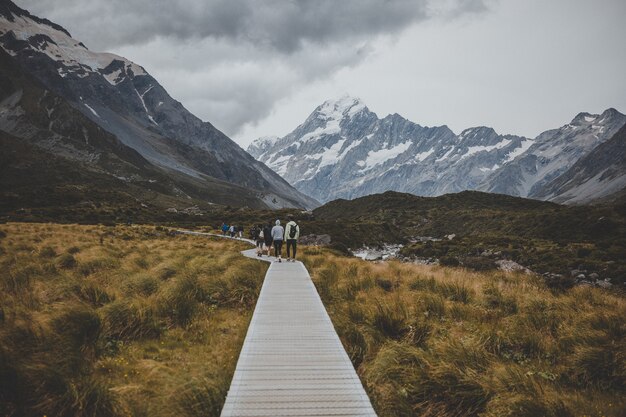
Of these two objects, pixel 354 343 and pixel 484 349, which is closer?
pixel 484 349

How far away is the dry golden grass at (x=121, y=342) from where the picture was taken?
5113 millimetres

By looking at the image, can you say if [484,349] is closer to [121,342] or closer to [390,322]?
[390,322]

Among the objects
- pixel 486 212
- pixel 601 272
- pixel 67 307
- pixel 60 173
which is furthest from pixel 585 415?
pixel 60 173

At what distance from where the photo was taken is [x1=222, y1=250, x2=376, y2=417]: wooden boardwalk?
5094 mm

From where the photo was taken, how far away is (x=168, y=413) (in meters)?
4.97

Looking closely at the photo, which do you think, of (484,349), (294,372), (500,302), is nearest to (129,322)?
(294,372)

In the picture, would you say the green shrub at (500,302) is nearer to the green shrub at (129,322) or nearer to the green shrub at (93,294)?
the green shrub at (129,322)

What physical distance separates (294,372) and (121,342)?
3.80 meters

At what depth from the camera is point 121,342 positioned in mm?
7625

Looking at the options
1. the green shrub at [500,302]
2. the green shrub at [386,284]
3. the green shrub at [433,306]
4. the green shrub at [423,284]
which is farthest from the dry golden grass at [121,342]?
the green shrub at [500,302]

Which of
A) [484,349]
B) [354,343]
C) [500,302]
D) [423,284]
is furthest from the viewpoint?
[423,284]

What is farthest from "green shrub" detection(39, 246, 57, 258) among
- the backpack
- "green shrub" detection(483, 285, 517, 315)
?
"green shrub" detection(483, 285, 517, 315)

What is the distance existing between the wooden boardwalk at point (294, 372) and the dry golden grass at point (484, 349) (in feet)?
1.61

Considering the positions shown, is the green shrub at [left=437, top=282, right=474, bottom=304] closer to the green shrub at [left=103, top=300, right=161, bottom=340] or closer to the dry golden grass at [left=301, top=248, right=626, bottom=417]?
the dry golden grass at [left=301, top=248, right=626, bottom=417]
